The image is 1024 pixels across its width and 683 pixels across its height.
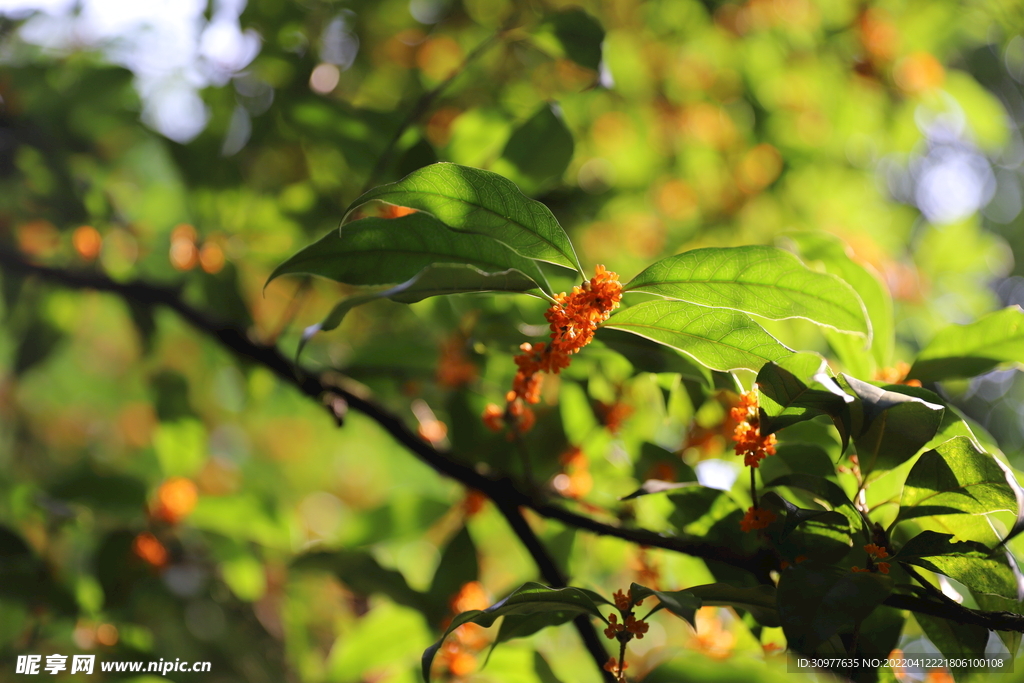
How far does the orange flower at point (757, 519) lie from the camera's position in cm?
70

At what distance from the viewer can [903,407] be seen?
0.61 metres

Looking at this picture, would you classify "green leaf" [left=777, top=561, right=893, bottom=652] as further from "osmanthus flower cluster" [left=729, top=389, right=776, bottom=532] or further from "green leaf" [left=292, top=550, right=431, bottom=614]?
"green leaf" [left=292, top=550, right=431, bottom=614]

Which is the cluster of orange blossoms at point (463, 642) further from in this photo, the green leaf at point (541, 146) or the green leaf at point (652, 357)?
the green leaf at point (541, 146)

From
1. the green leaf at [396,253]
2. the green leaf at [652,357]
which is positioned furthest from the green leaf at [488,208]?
the green leaf at [652,357]

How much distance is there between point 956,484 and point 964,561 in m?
0.08

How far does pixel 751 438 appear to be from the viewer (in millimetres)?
668

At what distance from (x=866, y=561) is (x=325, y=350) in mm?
1350

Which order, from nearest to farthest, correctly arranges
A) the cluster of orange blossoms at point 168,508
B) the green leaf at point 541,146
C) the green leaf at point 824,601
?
the green leaf at point 824,601
the green leaf at point 541,146
the cluster of orange blossoms at point 168,508

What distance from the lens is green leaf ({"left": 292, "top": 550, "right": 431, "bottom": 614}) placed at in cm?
111

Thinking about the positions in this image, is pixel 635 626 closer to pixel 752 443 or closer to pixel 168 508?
pixel 752 443

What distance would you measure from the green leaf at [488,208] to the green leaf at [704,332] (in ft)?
0.33

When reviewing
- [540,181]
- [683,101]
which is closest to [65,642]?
[540,181]

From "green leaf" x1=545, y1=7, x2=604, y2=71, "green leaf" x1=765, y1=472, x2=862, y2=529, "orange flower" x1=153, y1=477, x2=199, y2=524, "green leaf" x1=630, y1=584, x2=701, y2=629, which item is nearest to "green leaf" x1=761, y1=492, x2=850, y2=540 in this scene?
"green leaf" x1=765, y1=472, x2=862, y2=529

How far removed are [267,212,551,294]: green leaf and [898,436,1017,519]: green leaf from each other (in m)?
0.44
